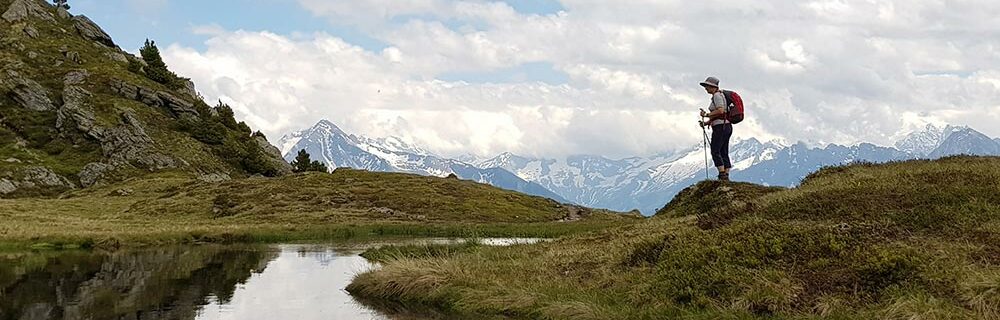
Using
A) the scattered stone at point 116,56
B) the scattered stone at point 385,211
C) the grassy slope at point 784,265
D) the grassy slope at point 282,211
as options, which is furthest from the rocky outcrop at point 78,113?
the grassy slope at point 784,265

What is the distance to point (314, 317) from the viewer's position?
28.2 meters

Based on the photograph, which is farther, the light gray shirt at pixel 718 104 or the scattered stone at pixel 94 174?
the scattered stone at pixel 94 174

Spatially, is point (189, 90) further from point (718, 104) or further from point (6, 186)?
point (718, 104)

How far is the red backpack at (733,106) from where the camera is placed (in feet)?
121

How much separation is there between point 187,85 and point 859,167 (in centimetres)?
17670

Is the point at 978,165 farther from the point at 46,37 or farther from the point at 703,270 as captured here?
the point at 46,37

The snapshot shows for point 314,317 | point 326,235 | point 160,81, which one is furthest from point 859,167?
point 160,81

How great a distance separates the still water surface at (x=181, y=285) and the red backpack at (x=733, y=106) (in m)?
17.0

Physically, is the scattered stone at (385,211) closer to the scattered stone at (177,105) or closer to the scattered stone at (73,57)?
the scattered stone at (177,105)

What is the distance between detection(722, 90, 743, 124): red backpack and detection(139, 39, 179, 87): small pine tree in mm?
164862

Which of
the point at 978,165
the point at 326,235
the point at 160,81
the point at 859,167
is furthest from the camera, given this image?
the point at 160,81

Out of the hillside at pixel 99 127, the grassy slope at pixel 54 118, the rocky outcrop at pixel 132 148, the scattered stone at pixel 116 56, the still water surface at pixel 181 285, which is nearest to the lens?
the still water surface at pixel 181 285

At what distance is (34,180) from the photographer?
407ft

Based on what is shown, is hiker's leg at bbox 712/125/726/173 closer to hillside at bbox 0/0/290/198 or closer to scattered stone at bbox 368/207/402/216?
scattered stone at bbox 368/207/402/216
